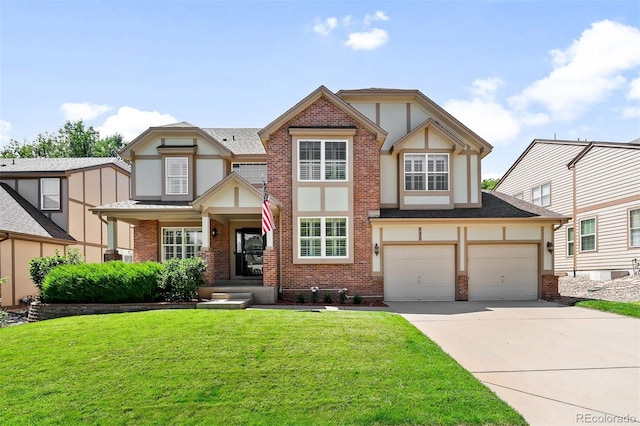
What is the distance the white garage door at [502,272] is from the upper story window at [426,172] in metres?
2.70

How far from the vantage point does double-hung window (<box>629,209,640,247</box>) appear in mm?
17453

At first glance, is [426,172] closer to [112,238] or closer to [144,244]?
[144,244]

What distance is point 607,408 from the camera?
5.44m

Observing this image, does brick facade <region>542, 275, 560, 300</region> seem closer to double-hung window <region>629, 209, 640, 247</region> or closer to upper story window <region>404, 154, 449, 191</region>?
upper story window <region>404, 154, 449, 191</region>

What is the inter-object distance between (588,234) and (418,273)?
11087 millimetres

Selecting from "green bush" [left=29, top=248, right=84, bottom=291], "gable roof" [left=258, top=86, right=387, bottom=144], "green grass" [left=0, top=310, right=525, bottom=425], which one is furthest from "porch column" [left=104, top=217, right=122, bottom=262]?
"gable roof" [left=258, top=86, right=387, bottom=144]

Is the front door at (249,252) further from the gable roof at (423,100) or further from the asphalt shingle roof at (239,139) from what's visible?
the gable roof at (423,100)

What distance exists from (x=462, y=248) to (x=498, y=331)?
5.70 metres

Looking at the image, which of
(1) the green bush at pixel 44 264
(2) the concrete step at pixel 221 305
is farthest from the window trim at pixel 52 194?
(2) the concrete step at pixel 221 305

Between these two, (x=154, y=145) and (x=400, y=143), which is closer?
(x=400, y=143)

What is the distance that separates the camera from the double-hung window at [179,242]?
17.1m

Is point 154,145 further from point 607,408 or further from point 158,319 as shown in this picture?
point 607,408

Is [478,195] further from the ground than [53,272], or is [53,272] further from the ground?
[478,195]

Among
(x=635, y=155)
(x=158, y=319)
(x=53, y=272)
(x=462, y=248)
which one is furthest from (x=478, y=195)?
(x=53, y=272)
